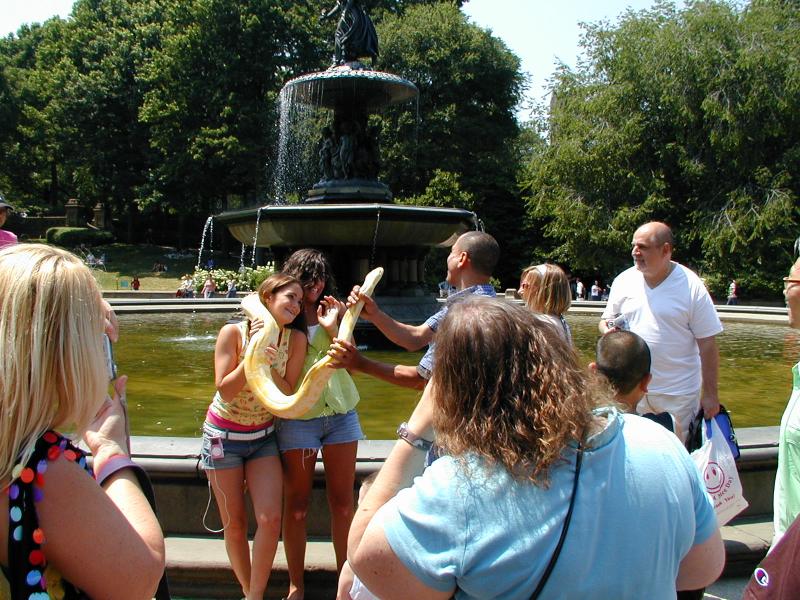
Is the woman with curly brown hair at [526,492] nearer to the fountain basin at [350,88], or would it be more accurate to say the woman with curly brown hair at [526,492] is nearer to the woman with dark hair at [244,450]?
the woman with dark hair at [244,450]

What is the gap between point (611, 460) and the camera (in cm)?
175

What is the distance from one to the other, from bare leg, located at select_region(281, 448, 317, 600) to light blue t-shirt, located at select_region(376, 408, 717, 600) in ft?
7.07

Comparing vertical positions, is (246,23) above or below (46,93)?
above

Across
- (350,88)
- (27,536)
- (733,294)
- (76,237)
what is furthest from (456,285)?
(76,237)

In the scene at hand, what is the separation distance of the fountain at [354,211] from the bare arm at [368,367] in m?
8.22

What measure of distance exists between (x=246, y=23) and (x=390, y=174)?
11103mm

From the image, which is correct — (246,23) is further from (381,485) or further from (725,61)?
(381,485)

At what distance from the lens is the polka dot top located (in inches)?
63.6

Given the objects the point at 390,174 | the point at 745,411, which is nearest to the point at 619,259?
the point at 390,174

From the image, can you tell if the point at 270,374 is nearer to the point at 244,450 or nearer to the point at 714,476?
the point at 244,450

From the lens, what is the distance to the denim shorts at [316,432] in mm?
3824

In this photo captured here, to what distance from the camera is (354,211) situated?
464 inches

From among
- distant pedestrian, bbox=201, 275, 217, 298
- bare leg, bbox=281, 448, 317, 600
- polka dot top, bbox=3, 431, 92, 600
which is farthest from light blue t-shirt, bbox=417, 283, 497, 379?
distant pedestrian, bbox=201, 275, 217, 298

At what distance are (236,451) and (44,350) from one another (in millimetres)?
2082
